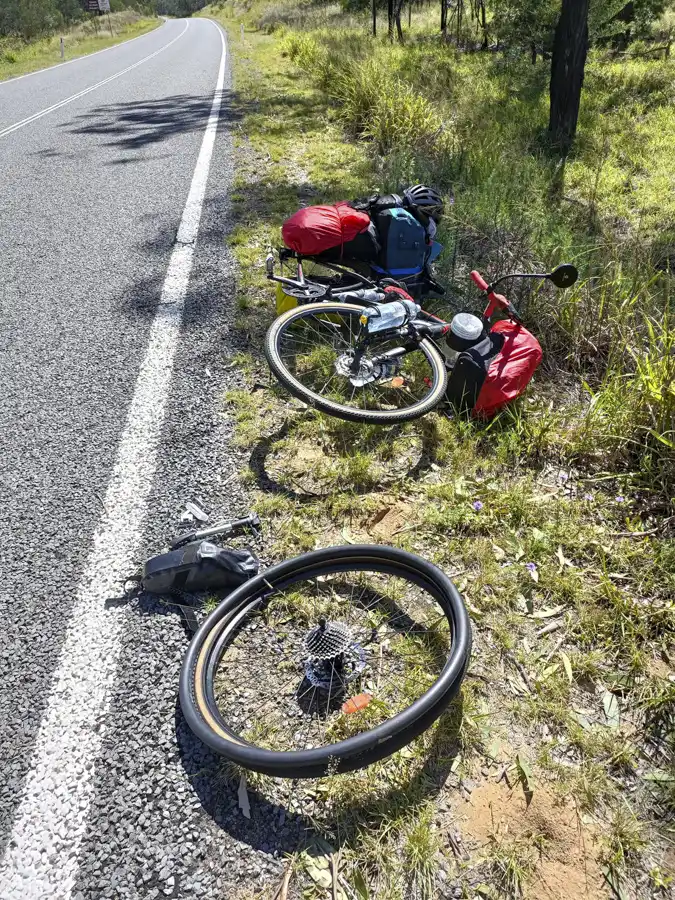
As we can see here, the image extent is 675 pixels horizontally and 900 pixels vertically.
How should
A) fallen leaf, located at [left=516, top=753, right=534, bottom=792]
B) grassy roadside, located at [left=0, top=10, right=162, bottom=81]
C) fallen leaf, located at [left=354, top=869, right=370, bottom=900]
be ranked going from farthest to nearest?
grassy roadside, located at [left=0, top=10, right=162, bottom=81] < fallen leaf, located at [left=516, top=753, right=534, bottom=792] < fallen leaf, located at [left=354, top=869, right=370, bottom=900]

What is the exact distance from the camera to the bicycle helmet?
13.1 feet

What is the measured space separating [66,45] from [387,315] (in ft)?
103

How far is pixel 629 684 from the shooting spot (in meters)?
2.01

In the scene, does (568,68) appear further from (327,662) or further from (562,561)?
(327,662)

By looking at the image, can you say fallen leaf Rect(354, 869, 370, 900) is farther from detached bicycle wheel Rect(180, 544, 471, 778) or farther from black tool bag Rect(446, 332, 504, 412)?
black tool bag Rect(446, 332, 504, 412)

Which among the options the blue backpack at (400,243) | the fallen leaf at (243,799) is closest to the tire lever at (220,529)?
the fallen leaf at (243,799)

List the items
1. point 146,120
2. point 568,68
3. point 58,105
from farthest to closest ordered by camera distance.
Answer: point 58,105 → point 146,120 → point 568,68

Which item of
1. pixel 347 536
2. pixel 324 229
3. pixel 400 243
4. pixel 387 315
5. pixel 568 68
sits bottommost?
pixel 347 536

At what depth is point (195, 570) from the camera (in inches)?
85.1

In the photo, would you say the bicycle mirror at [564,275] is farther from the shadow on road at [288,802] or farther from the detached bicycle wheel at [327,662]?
the shadow on road at [288,802]

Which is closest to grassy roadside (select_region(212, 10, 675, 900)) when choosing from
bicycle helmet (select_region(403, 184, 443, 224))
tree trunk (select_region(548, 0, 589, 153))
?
bicycle helmet (select_region(403, 184, 443, 224))

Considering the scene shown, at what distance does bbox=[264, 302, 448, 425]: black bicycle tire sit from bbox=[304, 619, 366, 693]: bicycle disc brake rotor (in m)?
1.21

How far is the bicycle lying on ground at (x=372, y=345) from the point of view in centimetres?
316

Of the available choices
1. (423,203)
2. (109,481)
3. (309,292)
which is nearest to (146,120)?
(423,203)
